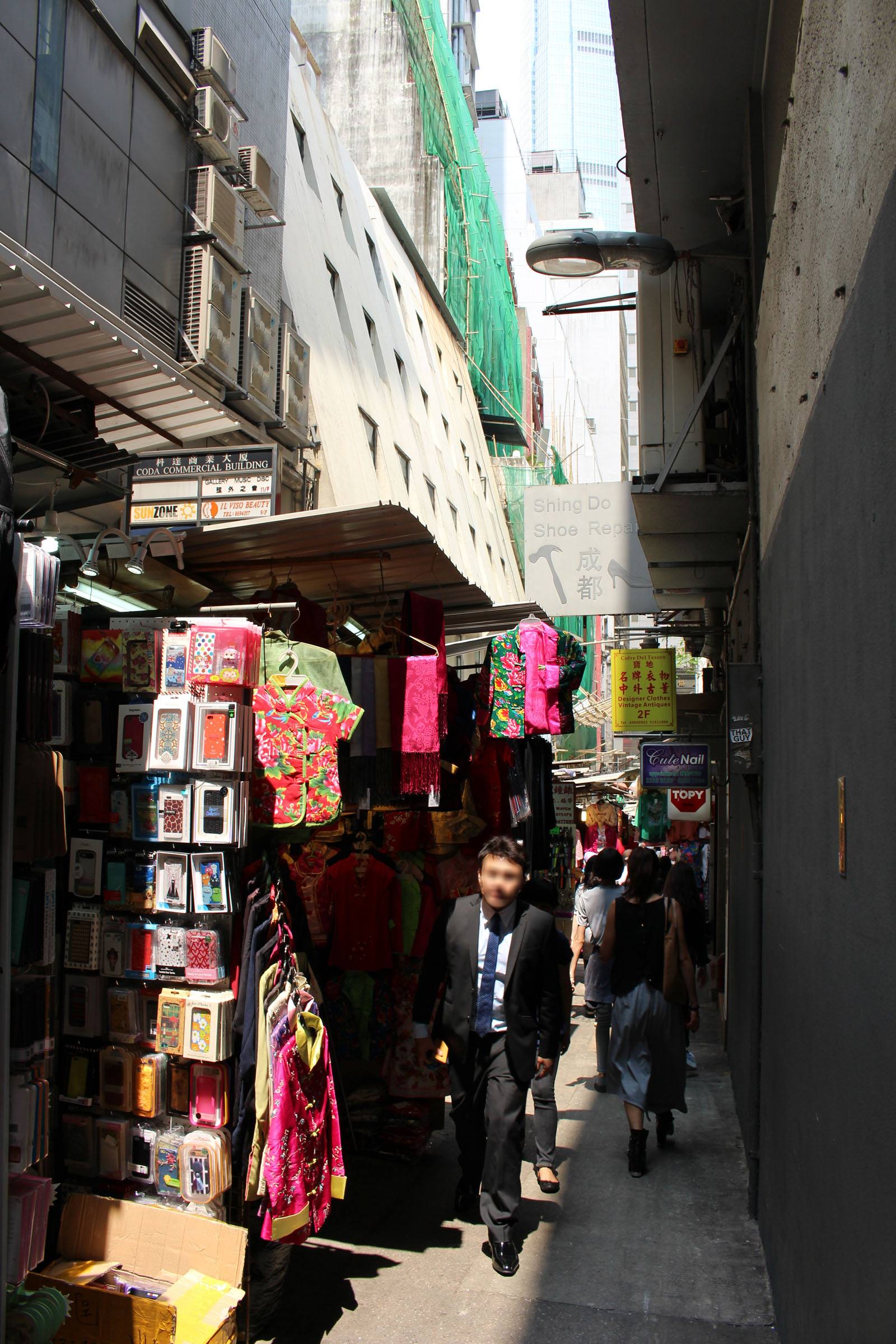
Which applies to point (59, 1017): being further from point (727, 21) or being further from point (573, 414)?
point (573, 414)

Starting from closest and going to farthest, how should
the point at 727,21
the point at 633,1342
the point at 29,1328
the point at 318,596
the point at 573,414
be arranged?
the point at 29,1328 → the point at 633,1342 → the point at 727,21 → the point at 318,596 → the point at 573,414

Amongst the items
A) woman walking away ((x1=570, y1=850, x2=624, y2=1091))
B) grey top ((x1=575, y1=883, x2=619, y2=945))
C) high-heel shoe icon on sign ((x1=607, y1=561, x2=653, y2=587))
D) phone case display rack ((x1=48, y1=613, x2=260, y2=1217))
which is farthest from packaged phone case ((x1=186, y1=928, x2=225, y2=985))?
high-heel shoe icon on sign ((x1=607, y1=561, x2=653, y2=587))

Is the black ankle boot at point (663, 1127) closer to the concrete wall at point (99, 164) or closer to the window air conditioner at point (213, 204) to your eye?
the concrete wall at point (99, 164)

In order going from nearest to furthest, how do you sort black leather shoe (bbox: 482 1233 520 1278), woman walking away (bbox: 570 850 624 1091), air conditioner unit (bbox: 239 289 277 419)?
black leather shoe (bbox: 482 1233 520 1278) → woman walking away (bbox: 570 850 624 1091) → air conditioner unit (bbox: 239 289 277 419)

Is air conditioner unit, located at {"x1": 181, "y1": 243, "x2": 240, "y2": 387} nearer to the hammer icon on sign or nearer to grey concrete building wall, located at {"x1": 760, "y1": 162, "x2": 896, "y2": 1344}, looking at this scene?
the hammer icon on sign

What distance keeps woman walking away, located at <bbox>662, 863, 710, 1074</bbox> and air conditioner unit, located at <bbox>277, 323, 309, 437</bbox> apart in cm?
668

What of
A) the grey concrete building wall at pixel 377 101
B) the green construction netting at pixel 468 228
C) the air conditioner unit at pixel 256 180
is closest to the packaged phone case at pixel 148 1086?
the air conditioner unit at pixel 256 180

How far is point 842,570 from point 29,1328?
334 centimetres

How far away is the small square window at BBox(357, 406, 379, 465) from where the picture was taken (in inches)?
659

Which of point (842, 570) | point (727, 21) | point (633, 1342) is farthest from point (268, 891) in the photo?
point (727, 21)

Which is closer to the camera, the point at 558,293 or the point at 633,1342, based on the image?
the point at 633,1342

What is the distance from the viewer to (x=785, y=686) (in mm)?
4391

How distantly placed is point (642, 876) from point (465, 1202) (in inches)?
89.8

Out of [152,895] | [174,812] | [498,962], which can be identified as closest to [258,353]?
[498,962]
